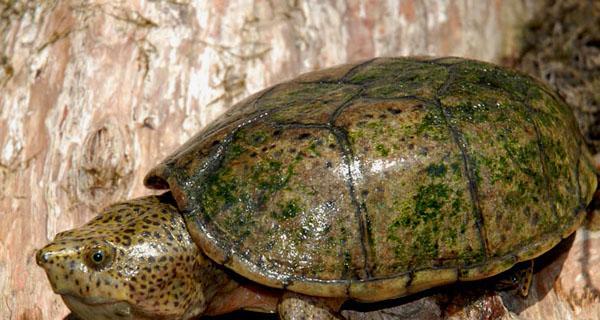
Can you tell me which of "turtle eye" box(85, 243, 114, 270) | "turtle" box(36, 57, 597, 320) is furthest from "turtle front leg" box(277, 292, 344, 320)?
"turtle eye" box(85, 243, 114, 270)

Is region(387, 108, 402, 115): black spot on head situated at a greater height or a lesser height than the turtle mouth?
greater

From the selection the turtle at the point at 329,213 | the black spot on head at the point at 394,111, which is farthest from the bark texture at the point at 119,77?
the black spot on head at the point at 394,111

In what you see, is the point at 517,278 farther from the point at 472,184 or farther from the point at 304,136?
the point at 304,136

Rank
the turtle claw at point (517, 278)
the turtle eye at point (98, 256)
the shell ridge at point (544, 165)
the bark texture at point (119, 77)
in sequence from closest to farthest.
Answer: the turtle eye at point (98, 256) < the shell ridge at point (544, 165) < the turtle claw at point (517, 278) < the bark texture at point (119, 77)

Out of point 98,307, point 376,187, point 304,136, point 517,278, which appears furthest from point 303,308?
point 517,278

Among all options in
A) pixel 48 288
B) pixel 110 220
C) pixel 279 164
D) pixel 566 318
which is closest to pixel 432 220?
pixel 279 164

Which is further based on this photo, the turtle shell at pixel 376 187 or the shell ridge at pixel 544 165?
the shell ridge at pixel 544 165

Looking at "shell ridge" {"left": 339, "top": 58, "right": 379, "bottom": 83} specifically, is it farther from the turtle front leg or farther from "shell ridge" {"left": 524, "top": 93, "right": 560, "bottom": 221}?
the turtle front leg

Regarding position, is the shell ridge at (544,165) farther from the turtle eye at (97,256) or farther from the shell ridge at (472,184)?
the turtle eye at (97,256)

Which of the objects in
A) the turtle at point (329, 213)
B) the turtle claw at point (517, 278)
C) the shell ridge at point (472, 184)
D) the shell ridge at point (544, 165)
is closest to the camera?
the turtle at point (329, 213)
